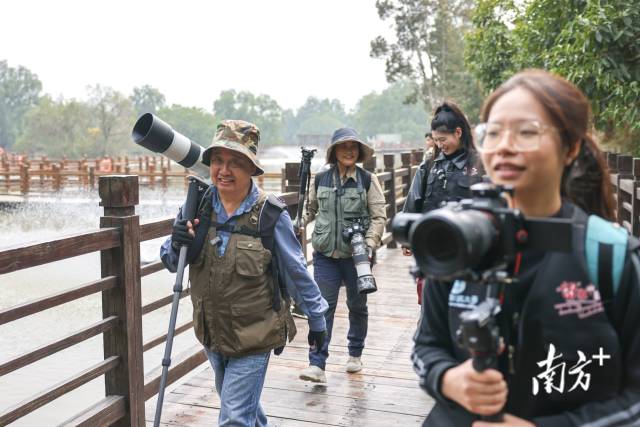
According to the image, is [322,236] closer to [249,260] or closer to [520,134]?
[249,260]

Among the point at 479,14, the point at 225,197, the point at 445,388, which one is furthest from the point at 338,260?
the point at 479,14

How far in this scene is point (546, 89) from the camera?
1282 millimetres

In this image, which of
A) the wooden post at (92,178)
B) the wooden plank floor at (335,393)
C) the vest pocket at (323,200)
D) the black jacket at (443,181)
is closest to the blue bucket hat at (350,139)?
the vest pocket at (323,200)

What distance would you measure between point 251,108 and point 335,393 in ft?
352

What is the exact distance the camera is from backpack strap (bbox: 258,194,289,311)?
2.75m

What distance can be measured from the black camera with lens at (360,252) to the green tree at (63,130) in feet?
222

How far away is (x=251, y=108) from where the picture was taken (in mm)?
109688

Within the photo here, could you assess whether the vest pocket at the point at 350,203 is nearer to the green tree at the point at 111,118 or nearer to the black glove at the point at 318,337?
the black glove at the point at 318,337

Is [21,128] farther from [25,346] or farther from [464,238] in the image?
[464,238]

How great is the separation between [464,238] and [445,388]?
365 mm

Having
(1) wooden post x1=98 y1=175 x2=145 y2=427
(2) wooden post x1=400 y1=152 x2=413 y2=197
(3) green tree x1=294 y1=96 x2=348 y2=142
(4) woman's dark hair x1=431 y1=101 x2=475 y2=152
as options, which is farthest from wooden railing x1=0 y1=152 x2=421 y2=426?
(3) green tree x1=294 y1=96 x2=348 y2=142

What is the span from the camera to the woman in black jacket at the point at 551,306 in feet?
3.98

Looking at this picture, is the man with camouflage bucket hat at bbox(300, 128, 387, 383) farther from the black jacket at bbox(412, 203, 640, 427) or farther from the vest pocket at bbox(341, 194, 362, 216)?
the black jacket at bbox(412, 203, 640, 427)

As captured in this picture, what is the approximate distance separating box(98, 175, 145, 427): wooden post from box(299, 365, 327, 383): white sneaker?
113cm
